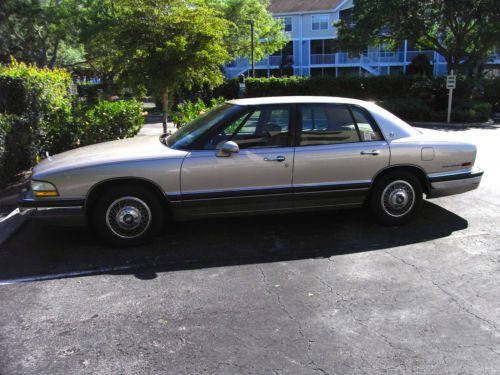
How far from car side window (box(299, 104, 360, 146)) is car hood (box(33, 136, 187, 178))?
1.37 m

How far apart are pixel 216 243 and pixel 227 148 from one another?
1.07 meters

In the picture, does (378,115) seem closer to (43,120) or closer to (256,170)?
(256,170)

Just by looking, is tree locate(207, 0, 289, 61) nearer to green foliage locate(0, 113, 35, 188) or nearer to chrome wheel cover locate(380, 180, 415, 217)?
green foliage locate(0, 113, 35, 188)

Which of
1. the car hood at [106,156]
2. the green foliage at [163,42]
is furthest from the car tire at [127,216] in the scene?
the green foliage at [163,42]

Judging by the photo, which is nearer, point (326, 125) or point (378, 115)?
point (326, 125)

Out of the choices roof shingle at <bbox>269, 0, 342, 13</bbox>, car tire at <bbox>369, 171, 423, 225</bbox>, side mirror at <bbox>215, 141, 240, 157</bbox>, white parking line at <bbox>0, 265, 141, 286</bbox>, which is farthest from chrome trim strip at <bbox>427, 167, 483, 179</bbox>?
roof shingle at <bbox>269, 0, 342, 13</bbox>

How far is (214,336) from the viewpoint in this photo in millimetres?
3309

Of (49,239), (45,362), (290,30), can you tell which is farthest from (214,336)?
(290,30)

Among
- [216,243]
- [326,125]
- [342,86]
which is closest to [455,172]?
[326,125]

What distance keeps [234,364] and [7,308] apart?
199cm

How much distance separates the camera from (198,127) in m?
5.32

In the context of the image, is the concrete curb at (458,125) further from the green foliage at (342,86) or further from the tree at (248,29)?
the tree at (248,29)

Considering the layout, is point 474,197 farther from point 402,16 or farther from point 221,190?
point 402,16

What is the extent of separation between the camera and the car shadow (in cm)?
455
